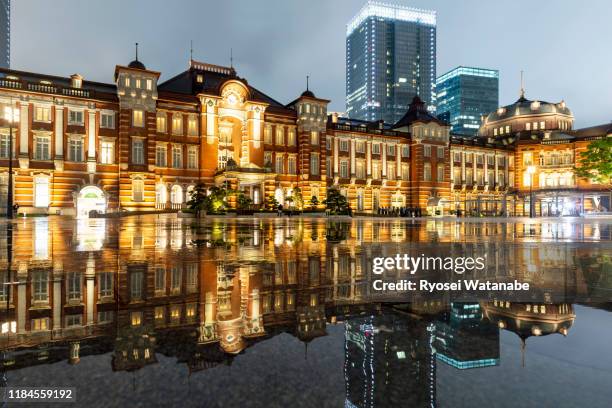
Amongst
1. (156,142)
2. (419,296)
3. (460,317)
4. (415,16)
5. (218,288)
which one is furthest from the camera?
(415,16)

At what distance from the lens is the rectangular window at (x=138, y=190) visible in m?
34.6

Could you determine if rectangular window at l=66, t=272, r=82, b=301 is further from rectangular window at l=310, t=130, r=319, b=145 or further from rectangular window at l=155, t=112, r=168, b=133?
rectangular window at l=310, t=130, r=319, b=145

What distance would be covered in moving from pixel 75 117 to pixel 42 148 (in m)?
3.67

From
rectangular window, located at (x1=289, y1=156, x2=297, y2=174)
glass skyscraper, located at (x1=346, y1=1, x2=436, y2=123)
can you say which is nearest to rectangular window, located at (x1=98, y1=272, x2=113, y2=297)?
rectangular window, located at (x1=289, y1=156, x2=297, y2=174)

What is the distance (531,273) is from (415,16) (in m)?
168

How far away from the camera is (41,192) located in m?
32.1

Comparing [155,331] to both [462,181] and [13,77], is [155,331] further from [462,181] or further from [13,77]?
[462,181]

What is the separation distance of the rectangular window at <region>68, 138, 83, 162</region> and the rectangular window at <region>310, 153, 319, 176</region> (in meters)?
22.3

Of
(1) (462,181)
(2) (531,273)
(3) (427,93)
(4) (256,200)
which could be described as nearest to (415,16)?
(3) (427,93)

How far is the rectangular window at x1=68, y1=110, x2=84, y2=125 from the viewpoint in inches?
1302

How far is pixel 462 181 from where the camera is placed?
5625 centimetres

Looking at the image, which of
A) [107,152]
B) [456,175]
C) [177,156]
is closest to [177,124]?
[177,156]

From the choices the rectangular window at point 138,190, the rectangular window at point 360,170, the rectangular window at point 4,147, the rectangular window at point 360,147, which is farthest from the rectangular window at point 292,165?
the rectangular window at point 4,147

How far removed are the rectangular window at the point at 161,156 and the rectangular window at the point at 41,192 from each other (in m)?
8.86
